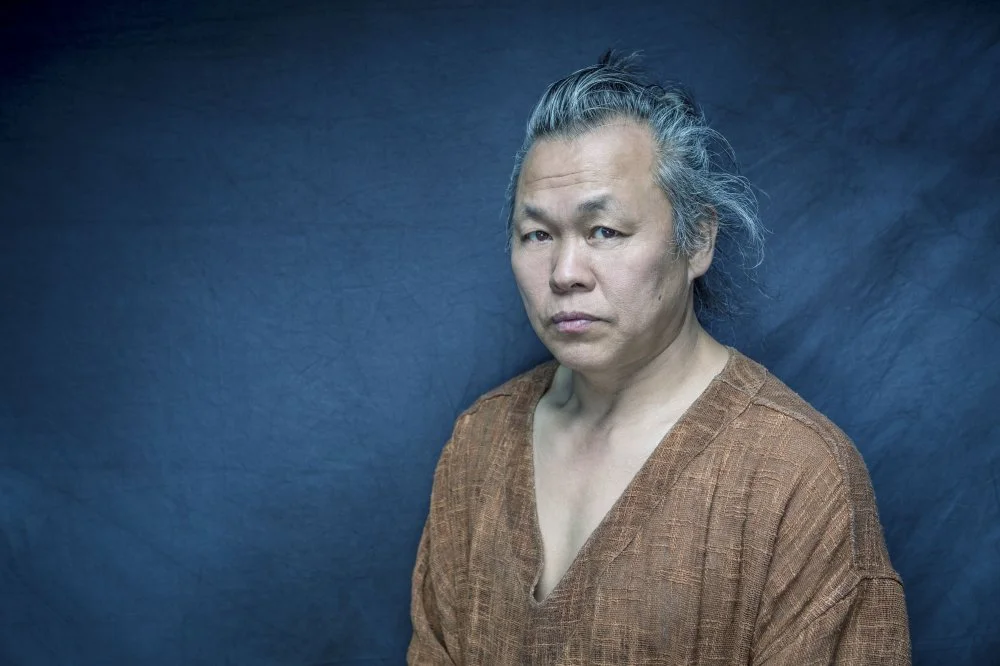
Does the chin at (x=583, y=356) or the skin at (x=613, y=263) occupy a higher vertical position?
the skin at (x=613, y=263)

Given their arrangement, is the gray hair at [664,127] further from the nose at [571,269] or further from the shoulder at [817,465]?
the shoulder at [817,465]

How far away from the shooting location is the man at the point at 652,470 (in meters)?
1.58

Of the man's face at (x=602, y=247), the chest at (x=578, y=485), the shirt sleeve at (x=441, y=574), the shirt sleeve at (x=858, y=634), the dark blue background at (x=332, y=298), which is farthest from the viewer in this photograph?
the dark blue background at (x=332, y=298)

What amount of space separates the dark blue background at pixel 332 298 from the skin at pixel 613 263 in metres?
0.49

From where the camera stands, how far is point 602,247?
64.9 inches

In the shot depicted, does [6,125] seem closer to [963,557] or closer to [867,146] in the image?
[867,146]

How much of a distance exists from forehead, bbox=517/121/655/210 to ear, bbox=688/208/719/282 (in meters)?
0.14

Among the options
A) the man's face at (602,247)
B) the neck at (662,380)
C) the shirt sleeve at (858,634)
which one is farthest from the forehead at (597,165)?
the shirt sleeve at (858,634)

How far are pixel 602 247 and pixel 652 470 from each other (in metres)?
0.37

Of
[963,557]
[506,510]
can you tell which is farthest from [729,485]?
[963,557]

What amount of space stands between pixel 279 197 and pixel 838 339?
121cm

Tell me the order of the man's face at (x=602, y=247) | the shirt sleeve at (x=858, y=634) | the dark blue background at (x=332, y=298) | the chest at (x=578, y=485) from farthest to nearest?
the dark blue background at (x=332, y=298) < the chest at (x=578, y=485) < the man's face at (x=602, y=247) < the shirt sleeve at (x=858, y=634)

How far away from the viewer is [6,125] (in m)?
2.20

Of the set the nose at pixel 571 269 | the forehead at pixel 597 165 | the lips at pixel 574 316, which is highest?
the forehead at pixel 597 165
